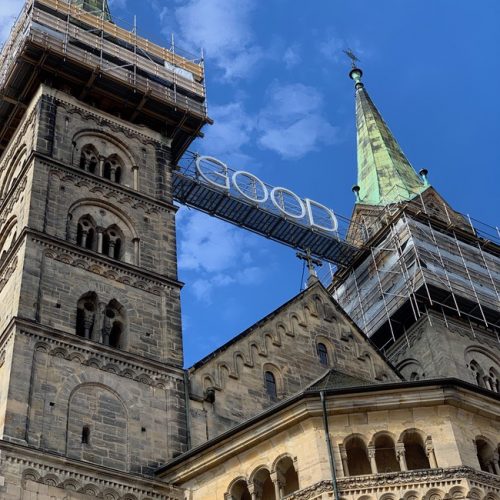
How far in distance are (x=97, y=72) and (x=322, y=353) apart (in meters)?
11.2

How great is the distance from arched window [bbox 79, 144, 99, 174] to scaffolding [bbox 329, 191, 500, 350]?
12990mm

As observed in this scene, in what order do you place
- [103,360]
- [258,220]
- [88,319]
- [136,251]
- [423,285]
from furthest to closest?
[258,220] → [423,285] → [136,251] → [88,319] → [103,360]

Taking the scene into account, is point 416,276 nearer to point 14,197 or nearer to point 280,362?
point 280,362

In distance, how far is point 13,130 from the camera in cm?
3384

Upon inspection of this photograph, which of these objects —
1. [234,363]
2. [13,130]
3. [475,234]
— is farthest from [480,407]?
[475,234]

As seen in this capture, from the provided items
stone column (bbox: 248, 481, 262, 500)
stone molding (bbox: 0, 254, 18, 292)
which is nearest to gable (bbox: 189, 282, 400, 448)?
stone column (bbox: 248, 481, 262, 500)

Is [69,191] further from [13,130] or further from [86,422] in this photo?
[86,422]

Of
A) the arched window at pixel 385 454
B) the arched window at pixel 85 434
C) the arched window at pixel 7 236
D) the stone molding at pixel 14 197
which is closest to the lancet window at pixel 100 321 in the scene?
the arched window at pixel 85 434

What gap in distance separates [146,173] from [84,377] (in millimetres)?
9092

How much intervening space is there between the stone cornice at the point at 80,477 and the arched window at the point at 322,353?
7.23 meters

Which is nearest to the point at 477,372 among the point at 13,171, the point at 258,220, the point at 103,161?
the point at 258,220

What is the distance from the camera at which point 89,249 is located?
28016 millimetres

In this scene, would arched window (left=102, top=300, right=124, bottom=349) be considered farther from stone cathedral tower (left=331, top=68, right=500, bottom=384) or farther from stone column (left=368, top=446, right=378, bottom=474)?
stone cathedral tower (left=331, top=68, right=500, bottom=384)

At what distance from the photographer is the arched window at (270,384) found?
27.2 metres
